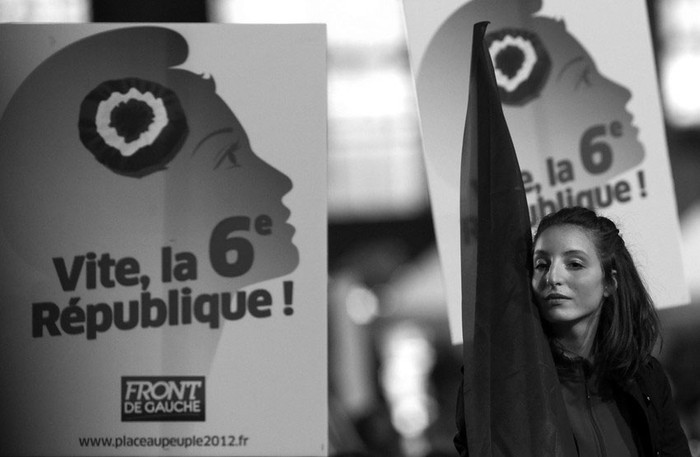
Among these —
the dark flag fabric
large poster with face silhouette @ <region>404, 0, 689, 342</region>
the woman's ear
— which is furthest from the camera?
large poster with face silhouette @ <region>404, 0, 689, 342</region>

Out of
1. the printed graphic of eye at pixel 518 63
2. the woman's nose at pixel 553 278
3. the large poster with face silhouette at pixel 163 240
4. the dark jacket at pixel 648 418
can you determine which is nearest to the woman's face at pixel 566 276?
the woman's nose at pixel 553 278

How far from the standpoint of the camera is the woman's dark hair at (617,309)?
2664 millimetres

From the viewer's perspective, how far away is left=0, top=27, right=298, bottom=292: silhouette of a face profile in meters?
2.99

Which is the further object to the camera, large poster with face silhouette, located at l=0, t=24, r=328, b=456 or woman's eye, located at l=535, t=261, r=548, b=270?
large poster with face silhouette, located at l=0, t=24, r=328, b=456

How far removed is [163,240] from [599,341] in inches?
41.5

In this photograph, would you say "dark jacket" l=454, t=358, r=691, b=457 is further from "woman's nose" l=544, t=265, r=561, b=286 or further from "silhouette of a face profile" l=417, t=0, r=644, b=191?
"silhouette of a face profile" l=417, t=0, r=644, b=191

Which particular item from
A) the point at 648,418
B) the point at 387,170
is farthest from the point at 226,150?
the point at 387,170

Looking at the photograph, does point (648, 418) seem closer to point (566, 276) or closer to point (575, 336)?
point (575, 336)

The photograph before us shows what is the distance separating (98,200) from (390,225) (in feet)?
Answer: 41.7

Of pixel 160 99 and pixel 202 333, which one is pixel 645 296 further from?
pixel 160 99

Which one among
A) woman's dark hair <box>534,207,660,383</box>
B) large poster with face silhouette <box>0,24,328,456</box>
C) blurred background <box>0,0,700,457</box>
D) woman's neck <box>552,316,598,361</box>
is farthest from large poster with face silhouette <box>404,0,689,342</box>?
blurred background <box>0,0,700,457</box>

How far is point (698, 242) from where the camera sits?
42.7ft

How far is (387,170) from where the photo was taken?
1584cm

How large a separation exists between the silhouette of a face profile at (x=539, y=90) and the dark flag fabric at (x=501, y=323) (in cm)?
67
